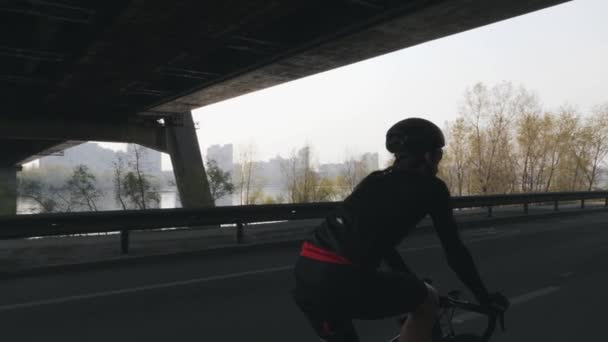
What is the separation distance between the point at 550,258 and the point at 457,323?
510 centimetres

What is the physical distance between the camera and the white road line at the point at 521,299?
17.0ft

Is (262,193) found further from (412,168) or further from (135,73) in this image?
(412,168)

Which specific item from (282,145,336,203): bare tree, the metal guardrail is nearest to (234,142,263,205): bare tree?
(282,145,336,203): bare tree

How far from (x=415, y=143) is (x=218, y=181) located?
23.3 m

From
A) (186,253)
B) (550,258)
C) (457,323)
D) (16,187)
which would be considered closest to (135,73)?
(16,187)

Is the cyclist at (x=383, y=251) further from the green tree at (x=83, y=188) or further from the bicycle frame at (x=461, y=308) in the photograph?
the green tree at (x=83, y=188)

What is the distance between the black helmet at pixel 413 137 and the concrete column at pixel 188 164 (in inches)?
821

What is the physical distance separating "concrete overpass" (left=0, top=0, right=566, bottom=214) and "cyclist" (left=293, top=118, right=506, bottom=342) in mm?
10434

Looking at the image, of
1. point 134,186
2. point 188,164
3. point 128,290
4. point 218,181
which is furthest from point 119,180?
point 128,290

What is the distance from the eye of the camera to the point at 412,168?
2.09 m

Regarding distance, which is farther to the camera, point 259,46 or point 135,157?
point 135,157

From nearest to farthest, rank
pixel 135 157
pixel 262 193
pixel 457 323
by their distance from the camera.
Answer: pixel 457 323
pixel 135 157
pixel 262 193

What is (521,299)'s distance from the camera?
6.05 meters

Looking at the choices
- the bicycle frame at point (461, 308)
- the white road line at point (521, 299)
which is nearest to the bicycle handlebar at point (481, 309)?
the bicycle frame at point (461, 308)
